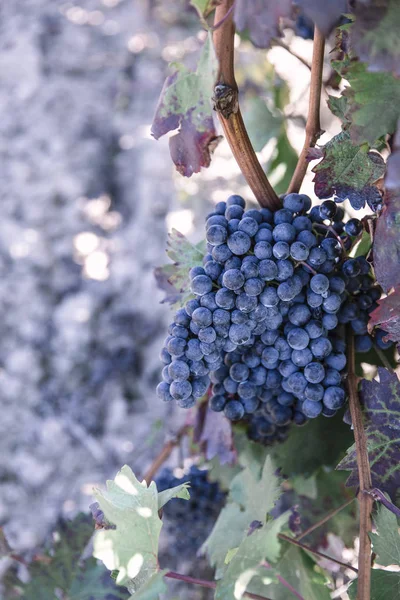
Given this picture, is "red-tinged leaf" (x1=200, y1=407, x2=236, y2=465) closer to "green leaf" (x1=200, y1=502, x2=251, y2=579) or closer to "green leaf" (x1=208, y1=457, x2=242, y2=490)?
"green leaf" (x1=200, y1=502, x2=251, y2=579)

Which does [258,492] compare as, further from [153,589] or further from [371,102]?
[371,102]

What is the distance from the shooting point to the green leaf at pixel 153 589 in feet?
1.75

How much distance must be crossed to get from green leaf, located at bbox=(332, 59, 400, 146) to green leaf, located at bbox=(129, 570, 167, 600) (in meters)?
0.44

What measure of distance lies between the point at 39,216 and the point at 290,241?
5.50 feet

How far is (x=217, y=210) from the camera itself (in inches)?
27.0

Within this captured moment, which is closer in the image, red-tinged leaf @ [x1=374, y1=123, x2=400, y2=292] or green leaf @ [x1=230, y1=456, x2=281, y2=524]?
red-tinged leaf @ [x1=374, y1=123, x2=400, y2=292]

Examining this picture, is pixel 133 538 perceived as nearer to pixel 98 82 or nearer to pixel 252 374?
pixel 252 374

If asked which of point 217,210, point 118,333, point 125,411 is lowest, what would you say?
point 125,411

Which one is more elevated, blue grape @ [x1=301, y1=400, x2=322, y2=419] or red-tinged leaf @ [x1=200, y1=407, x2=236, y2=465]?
blue grape @ [x1=301, y1=400, x2=322, y2=419]

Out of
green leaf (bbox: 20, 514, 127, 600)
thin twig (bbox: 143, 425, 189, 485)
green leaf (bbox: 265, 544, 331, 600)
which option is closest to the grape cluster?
thin twig (bbox: 143, 425, 189, 485)

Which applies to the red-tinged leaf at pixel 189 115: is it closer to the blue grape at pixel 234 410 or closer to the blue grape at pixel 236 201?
the blue grape at pixel 236 201

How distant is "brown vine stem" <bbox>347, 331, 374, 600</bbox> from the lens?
0.58 m

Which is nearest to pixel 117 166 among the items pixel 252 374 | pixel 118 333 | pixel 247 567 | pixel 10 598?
pixel 118 333

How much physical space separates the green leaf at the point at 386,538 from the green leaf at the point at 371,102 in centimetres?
36
